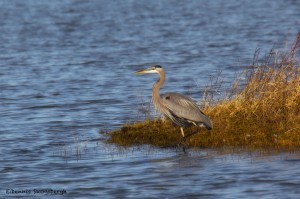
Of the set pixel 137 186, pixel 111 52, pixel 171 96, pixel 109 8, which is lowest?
pixel 137 186

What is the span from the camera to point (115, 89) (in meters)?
19.3

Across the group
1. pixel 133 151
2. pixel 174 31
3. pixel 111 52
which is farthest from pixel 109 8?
pixel 133 151

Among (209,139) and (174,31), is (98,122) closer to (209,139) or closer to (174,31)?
(209,139)

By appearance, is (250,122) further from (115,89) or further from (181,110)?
(115,89)

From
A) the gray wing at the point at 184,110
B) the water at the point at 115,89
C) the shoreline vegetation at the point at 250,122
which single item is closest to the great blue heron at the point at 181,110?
the gray wing at the point at 184,110

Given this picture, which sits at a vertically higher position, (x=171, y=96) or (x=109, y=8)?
(x=109, y=8)

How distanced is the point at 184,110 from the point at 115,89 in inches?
294

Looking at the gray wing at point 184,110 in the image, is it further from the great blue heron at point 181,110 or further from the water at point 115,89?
the water at point 115,89

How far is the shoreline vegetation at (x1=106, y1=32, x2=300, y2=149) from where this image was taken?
11734mm

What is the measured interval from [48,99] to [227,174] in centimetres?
850

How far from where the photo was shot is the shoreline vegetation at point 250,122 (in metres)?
11.7

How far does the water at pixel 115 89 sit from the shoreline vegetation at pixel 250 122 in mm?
369

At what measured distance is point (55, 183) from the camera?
1058 cm

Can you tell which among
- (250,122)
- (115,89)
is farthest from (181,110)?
(115,89)
